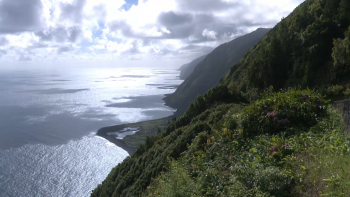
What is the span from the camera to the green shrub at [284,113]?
32.7 ft

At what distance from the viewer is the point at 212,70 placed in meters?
150

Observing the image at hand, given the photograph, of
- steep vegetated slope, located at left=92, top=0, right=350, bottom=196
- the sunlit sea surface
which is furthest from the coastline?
steep vegetated slope, located at left=92, top=0, right=350, bottom=196

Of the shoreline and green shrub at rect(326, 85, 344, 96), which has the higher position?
green shrub at rect(326, 85, 344, 96)

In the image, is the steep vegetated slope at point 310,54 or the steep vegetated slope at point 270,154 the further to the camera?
the steep vegetated slope at point 310,54

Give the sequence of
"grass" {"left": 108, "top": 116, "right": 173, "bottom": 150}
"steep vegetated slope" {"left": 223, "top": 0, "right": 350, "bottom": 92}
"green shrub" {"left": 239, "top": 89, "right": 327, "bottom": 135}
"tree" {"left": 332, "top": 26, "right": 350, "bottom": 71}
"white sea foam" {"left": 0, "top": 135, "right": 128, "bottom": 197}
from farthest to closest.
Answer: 1. "grass" {"left": 108, "top": 116, "right": 173, "bottom": 150}
2. "white sea foam" {"left": 0, "top": 135, "right": 128, "bottom": 197}
3. "steep vegetated slope" {"left": 223, "top": 0, "right": 350, "bottom": 92}
4. "tree" {"left": 332, "top": 26, "right": 350, "bottom": 71}
5. "green shrub" {"left": 239, "top": 89, "right": 327, "bottom": 135}

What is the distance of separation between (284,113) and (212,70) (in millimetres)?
141334

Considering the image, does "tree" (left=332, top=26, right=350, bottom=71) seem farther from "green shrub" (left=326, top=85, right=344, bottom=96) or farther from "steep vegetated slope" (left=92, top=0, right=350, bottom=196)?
"green shrub" (left=326, top=85, right=344, bottom=96)

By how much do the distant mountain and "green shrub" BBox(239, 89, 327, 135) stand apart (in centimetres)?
11117

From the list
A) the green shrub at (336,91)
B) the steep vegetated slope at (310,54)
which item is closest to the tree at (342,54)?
the steep vegetated slope at (310,54)

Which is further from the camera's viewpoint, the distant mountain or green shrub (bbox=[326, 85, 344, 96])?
the distant mountain

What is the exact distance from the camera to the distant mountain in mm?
135125

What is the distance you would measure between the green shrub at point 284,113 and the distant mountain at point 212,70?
4377 inches

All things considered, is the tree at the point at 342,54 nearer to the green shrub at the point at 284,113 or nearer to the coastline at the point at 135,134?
the green shrub at the point at 284,113

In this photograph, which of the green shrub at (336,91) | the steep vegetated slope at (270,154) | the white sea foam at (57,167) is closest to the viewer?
the steep vegetated slope at (270,154)
